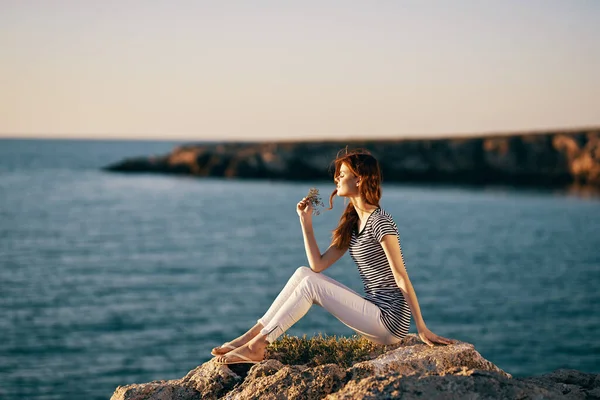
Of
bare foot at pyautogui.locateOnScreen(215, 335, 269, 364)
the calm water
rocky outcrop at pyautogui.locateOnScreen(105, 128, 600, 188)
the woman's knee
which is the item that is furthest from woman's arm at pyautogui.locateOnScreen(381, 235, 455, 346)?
rocky outcrop at pyautogui.locateOnScreen(105, 128, 600, 188)

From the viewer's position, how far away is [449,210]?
188 feet

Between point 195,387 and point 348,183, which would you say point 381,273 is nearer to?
point 348,183

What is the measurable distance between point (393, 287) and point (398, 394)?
169 cm

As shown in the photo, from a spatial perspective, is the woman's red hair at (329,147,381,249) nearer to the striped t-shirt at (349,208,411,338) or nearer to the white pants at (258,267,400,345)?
the striped t-shirt at (349,208,411,338)

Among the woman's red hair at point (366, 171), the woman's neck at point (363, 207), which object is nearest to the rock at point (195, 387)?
the woman's neck at point (363, 207)

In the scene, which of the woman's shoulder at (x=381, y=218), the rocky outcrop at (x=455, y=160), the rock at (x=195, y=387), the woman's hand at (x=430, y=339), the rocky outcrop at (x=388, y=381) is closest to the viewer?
the rocky outcrop at (x=388, y=381)

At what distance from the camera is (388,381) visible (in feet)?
16.1

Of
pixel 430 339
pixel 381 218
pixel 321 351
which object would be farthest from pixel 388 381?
pixel 381 218

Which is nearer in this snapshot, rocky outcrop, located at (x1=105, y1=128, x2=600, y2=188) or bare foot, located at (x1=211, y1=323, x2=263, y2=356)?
bare foot, located at (x1=211, y1=323, x2=263, y2=356)

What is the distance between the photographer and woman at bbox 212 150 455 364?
610 cm

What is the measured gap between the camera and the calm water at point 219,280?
20.6 m

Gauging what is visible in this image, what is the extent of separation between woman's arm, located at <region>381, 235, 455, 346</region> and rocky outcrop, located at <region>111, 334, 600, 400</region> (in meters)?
0.11

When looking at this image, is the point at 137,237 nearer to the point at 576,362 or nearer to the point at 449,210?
the point at 449,210

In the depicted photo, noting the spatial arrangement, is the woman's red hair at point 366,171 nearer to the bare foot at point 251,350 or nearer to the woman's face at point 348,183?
the woman's face at point 348,183
